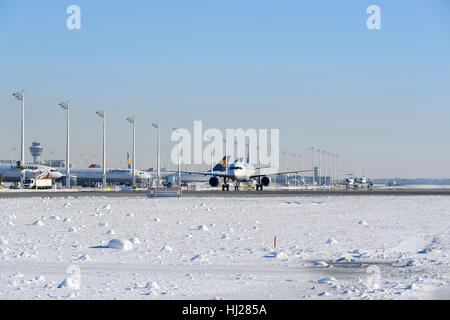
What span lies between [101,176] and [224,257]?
146 m

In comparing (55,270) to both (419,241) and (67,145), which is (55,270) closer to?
(419,241)

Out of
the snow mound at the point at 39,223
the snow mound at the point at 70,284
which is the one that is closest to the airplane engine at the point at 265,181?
the snow mound at the point at 39,223

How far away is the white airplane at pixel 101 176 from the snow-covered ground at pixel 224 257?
127 metres

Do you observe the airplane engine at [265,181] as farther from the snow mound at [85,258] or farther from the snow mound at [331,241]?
the snow mound at [85,258]

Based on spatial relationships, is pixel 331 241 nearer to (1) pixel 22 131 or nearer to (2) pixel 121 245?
(2) pixel 121 245

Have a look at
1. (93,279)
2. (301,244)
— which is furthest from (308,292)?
(301,244)

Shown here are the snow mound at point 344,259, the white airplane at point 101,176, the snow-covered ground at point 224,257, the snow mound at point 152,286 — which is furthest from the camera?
the white airplane at point 101,176

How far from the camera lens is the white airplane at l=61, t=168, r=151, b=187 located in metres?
159

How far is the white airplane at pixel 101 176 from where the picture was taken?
6260 inches

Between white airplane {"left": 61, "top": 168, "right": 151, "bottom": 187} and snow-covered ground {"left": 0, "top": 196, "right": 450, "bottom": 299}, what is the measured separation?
12684cm

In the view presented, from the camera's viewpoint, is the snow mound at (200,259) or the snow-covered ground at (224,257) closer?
the snow-covered ground at (224,257)

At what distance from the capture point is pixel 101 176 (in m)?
161

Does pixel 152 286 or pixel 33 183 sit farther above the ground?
pixel 33 183

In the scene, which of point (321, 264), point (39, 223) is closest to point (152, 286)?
point (321, 264)
